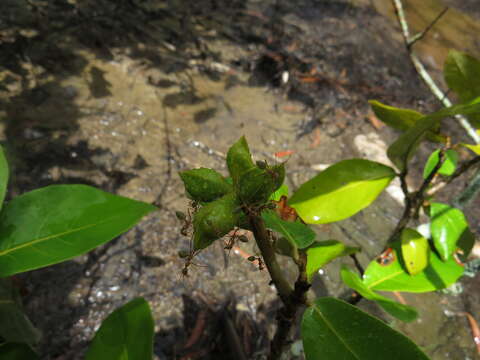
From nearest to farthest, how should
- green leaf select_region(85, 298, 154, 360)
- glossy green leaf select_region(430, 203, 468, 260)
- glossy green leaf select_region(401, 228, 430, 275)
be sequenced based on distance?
green leaf select_region(85, 298, 154, 360) → glossy green leaf select_region(401, 228, 430, 275) → glossy green leaf select_region(430, 203, 468, 260)

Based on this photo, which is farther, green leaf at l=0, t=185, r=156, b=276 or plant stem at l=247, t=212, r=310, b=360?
green leaf at l=0, t=185, r=156, b=276

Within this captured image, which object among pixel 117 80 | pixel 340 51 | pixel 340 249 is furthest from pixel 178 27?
pixel 340 249

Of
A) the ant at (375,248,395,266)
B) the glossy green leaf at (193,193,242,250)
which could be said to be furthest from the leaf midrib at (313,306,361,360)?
the ant at (375,248,395,266)

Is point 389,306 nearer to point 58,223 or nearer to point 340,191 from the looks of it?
point 340,191

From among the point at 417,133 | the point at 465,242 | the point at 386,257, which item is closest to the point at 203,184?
the point at 417,133

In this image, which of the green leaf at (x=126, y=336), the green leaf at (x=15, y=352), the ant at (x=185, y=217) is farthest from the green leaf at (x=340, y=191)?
the green leaf at (x=15, y=352)

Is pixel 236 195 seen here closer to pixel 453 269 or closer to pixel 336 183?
pixel 336 183

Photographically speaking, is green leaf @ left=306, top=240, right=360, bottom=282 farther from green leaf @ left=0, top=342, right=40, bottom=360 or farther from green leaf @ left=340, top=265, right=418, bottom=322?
green leaf @ left=0, top=342, right=40, bottom=360
